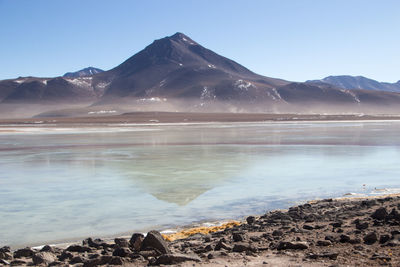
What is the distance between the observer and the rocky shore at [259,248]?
4.93 m

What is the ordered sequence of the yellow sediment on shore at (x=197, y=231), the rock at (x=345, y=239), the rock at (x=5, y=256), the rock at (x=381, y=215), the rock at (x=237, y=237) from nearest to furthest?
the rock at (x=5, y=256), the rock at (x=345, y=239), the rock at (x=237, y=237), the rock at (x=381, y=215), the yellow sediment on shore at (x=197, y=231)

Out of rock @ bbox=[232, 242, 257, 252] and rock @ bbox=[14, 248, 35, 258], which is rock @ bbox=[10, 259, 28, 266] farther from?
rock @ bbox=[232, 242, 257, 252]

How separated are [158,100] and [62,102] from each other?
141 feet

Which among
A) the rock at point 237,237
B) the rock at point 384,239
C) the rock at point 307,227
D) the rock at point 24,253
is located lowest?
the rock at point 24,253

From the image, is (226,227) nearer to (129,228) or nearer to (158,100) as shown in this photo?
(129,228)

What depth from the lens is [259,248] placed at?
5457 mm

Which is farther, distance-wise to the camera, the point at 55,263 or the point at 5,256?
the point at 5,256

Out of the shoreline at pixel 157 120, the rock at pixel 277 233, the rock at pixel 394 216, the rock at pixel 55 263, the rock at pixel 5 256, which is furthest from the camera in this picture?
the shoreline at pixel 157 120

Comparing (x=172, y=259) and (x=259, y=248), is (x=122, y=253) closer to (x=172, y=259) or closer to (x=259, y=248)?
(x=172, y=259)

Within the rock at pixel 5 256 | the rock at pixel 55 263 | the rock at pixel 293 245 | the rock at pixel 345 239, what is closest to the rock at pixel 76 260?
the rock at pixel 55 263

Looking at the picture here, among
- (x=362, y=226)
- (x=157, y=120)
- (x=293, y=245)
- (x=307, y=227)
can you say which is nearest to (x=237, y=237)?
(x=293, y=245)

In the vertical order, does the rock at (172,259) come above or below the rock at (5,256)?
above

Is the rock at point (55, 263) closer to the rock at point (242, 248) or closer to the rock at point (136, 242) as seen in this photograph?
the rock at point (136, 242)

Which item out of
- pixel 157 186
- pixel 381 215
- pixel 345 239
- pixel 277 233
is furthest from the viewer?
pixel 157 186
